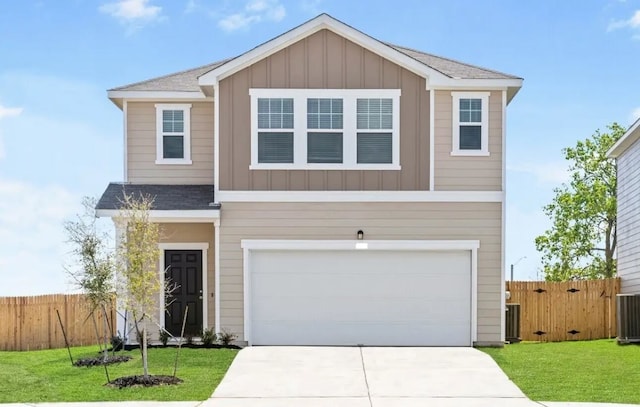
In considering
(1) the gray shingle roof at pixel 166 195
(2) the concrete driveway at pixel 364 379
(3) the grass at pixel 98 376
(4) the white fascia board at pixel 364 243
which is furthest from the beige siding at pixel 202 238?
(2) the concrete driveway at pixel 364 379

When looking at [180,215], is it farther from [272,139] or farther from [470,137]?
[470,137]

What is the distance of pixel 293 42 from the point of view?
1719cm

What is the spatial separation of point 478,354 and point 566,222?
17207 mm

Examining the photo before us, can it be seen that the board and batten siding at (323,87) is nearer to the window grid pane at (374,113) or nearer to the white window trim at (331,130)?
the white window trim at (331,130)

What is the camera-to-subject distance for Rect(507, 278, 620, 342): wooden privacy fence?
20844mm

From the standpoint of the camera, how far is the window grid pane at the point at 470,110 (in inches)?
680

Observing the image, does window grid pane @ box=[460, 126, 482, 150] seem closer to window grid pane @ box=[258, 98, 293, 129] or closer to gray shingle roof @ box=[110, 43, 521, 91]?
gray shingle roof @ box=[110, 43, 521, 91]

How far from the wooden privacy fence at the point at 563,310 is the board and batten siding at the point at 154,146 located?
27.7ft

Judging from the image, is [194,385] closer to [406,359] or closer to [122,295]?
[122,295]

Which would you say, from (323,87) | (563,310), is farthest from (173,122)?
(563,310)

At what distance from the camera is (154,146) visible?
18469 mm

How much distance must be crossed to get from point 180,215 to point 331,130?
366cm

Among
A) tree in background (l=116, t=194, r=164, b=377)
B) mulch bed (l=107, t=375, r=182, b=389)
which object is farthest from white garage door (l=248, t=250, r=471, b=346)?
mulch bed (l=107, t=375, r=182, b=389)

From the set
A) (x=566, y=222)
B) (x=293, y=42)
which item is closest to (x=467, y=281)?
(x=293, y=42)
